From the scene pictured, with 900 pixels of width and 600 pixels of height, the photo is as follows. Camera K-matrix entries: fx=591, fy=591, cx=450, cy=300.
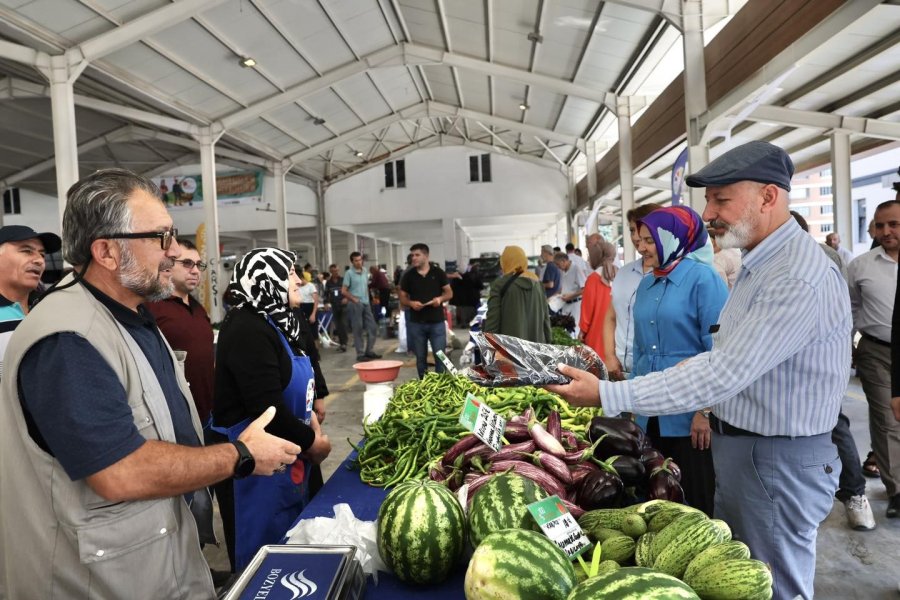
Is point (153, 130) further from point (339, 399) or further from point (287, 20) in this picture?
point (339, 399)

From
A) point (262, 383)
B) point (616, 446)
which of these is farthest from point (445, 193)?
point (616, 446)

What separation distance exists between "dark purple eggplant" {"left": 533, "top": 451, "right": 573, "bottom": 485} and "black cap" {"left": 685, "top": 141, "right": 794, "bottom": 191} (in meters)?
1.01

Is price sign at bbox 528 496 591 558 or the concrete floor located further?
the concrete floor

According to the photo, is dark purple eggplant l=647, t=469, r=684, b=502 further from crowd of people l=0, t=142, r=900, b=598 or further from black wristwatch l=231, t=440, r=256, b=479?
black wristwatch l=231, t=440, r=256, b=479

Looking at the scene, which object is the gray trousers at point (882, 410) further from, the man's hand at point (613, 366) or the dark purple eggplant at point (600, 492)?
the dark purple eggplant at point (600, 492)

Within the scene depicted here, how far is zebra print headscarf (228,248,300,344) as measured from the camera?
2.46m

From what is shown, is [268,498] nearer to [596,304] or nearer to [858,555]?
[858,555]

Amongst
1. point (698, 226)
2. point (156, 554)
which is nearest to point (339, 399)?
point (698, 226)

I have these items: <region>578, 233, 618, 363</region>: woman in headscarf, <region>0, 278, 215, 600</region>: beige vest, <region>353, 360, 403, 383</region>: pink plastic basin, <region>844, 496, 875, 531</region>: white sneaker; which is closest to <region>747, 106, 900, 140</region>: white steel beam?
<region>578, 233, 618, 363</region>: woman in headscarf

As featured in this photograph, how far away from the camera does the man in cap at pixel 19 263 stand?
3.01 metres

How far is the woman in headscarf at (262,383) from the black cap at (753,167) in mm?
1698

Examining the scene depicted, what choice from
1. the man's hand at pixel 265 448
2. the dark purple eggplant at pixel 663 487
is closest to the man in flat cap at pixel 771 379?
the dark purple eggplant at pixel 663 487

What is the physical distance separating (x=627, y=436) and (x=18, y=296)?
3153 mm

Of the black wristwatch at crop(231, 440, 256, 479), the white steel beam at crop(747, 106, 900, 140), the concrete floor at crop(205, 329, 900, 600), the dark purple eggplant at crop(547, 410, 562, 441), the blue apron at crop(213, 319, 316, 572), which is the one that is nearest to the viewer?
the black wristwatch at crop(231, 440, 256, 479)
